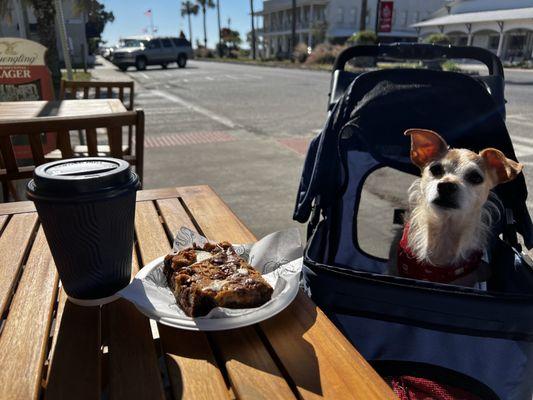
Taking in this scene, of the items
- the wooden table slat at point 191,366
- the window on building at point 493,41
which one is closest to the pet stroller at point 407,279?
the wooden table slat at point 191,366

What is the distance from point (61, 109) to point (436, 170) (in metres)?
3.81

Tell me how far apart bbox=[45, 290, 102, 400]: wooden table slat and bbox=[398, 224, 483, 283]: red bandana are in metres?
1.46

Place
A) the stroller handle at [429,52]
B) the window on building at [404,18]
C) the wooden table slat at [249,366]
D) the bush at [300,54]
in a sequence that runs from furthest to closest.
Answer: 1. the window on building at [404,18]
2. the bush at [300,54]
3. the stroller handle at [429,52]
4. the wooden table slat at [249,366]

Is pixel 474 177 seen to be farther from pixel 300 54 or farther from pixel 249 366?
pixel 300 54

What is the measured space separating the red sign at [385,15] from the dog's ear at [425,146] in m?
27.7

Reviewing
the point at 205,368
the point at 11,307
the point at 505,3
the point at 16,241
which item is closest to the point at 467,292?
the point at 205,368

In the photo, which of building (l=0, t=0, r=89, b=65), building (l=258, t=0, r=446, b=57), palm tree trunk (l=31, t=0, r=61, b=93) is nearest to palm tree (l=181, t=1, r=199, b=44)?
building (l=258, t=0, r=446, b=57)

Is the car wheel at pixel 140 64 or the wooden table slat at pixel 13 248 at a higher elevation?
the wooden table slat at pixel 13 248

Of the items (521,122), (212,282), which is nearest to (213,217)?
(212,282)

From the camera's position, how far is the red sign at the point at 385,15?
1062 inches

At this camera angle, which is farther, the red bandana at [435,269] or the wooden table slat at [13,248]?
the red bandana at [435,269]

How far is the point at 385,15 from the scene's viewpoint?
27.9 m

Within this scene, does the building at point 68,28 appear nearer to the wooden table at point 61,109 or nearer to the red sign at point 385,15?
the red sign at point 385,15

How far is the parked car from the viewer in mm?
28000
